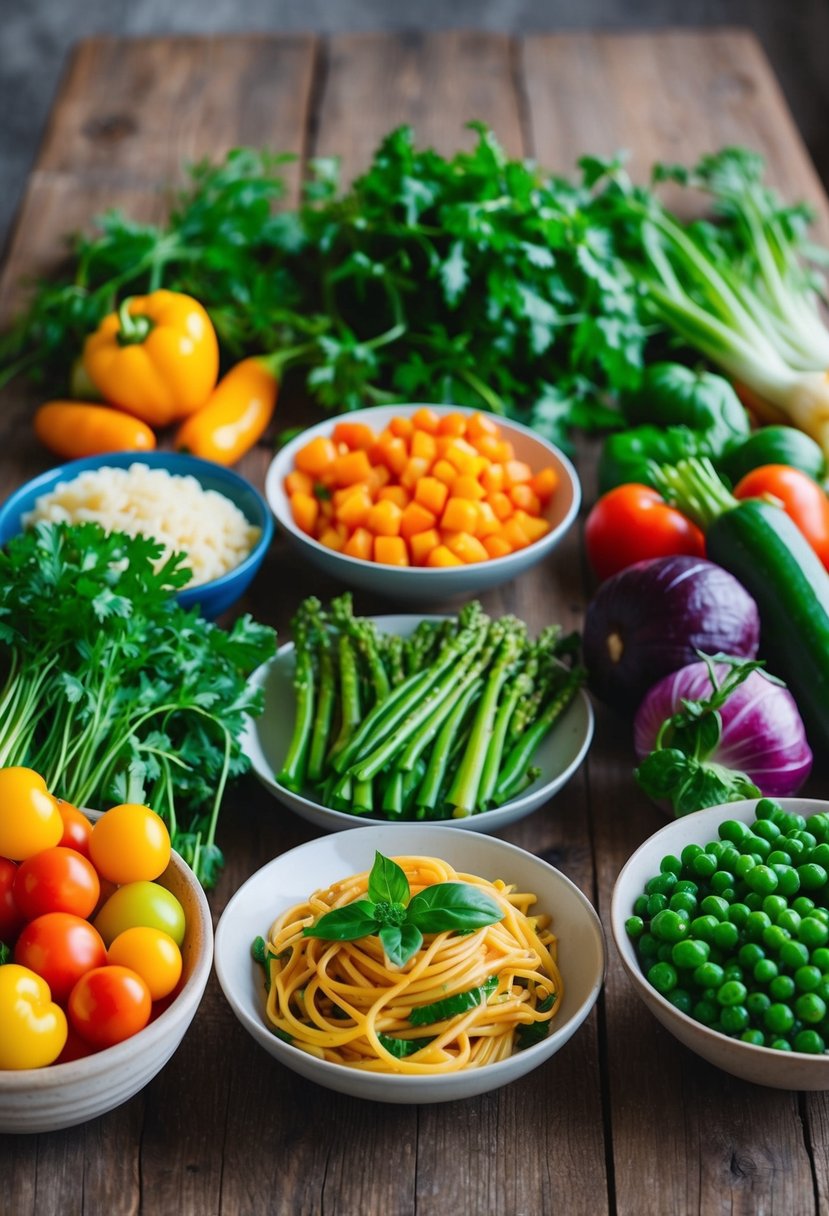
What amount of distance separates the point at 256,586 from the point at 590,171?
1367mm

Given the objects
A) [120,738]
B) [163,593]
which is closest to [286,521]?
[163,593]

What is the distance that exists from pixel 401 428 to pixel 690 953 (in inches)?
48.6

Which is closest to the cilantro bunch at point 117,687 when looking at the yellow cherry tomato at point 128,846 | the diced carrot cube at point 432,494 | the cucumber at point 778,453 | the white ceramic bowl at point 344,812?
the white ceramic bowl at point 344,812

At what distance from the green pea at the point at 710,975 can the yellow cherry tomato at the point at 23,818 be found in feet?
2.32

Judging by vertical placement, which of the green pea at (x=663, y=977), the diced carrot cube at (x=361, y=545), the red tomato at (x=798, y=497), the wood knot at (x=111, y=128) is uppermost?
the green pea at (x=663, y=977)

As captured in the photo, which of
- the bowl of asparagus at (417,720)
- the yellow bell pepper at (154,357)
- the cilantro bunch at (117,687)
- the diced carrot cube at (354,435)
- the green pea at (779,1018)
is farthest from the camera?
the yellow bell pepper at (154,357)

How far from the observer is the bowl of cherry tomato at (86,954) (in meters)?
1.20

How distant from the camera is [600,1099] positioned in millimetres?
1397

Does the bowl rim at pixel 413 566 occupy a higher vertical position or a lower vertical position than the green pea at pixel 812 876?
lower

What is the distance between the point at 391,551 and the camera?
212cm

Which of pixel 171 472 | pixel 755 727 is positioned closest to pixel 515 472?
pixel 171 472

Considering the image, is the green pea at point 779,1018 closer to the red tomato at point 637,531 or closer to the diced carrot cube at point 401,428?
the red tomato at point 637,531

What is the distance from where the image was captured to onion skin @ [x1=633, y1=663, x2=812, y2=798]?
1719mm

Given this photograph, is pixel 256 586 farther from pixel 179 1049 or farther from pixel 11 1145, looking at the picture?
pixel 11 1145
